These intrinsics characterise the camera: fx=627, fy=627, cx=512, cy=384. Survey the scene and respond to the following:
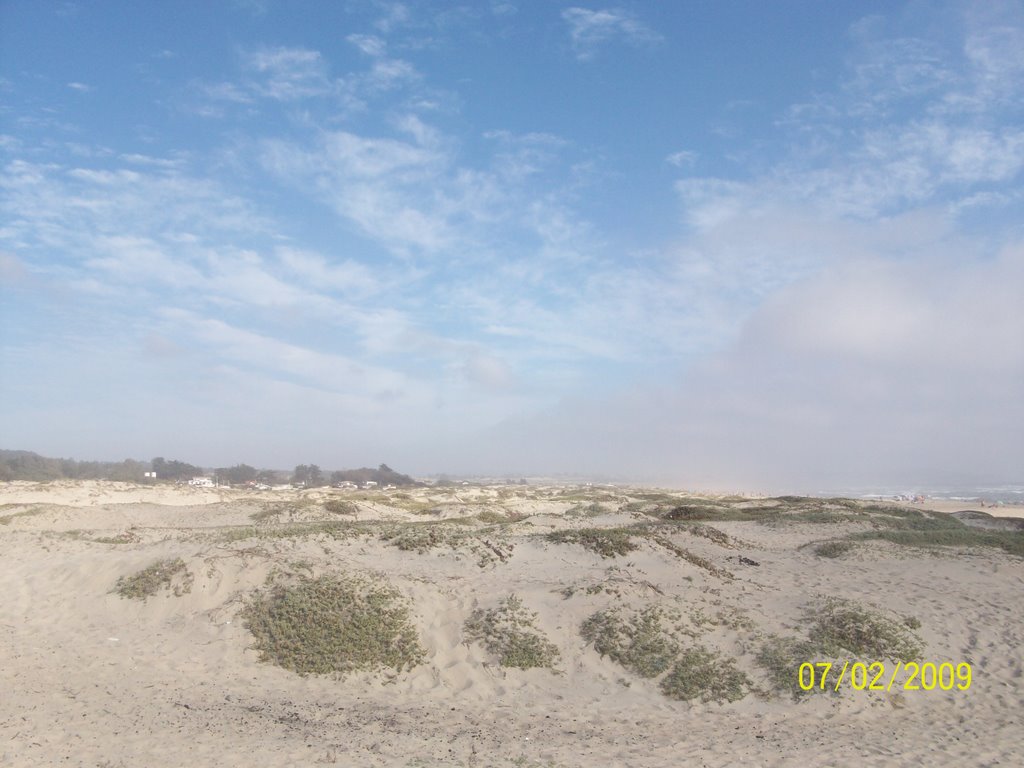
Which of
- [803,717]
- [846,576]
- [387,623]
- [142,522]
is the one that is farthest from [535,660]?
[142,522]

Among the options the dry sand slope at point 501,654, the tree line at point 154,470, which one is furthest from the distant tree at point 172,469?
the dry sand slope at point 501,654

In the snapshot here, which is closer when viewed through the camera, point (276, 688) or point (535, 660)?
point (276, 688)

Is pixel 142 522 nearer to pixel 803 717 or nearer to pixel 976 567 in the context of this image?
pixel 803 717

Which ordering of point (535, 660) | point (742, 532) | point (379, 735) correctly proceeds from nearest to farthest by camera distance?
point (379, 735) → point (535, 660) → point (742, 532)

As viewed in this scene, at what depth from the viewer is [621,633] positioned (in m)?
13.9

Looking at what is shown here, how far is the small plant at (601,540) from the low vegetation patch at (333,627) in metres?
7.43

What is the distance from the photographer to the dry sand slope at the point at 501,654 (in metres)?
9.62

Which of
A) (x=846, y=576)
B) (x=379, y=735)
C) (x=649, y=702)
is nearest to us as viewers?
(x=379, y=735)

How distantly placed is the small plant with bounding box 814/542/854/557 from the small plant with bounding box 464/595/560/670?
1505cm

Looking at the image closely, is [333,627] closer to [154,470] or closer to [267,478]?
[267,478]

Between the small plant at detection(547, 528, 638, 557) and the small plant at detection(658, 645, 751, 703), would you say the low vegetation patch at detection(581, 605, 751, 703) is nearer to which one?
the small plant at detection(658, 645, 751, 703)

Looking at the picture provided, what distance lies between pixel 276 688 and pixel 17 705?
4.01m

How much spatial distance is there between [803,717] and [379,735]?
7.37m
